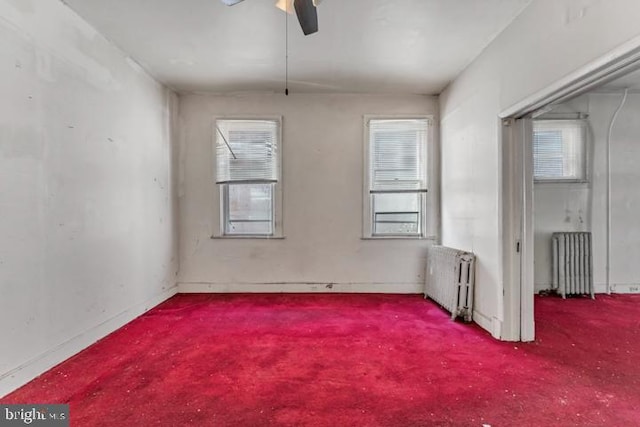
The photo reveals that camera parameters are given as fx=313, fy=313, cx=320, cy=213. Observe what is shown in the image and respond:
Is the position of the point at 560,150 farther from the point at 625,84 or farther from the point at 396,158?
the point at 396,158

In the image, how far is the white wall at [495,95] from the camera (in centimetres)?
179

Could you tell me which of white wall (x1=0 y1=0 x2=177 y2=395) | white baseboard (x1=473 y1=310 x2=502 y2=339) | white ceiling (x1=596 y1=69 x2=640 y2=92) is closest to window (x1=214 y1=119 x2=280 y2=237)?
white wall (x1=0 y1=0 x2=177 y2=395)

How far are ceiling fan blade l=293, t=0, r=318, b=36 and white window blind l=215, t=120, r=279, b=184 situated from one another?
2.28 meters

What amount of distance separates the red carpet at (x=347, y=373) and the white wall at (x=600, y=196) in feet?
3.93

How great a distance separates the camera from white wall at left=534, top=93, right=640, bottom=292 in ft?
14.0

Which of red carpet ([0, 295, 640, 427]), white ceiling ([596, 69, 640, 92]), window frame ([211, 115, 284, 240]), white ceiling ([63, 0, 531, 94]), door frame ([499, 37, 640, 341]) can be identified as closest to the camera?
red carpet ([0, 295, 640, 427])

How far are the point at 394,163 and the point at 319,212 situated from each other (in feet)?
4.06

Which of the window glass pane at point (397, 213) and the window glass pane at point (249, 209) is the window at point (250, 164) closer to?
the window glass pane at point (249, 209)

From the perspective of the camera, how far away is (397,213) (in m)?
4.38

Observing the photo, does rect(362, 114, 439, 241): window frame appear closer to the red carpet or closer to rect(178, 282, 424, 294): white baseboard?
rect(178, 282, 424, 294): white baseboard

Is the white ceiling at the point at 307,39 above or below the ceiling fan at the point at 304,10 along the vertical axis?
above

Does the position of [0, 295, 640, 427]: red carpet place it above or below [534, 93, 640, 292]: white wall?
below

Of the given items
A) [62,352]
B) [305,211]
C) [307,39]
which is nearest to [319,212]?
[305,211]

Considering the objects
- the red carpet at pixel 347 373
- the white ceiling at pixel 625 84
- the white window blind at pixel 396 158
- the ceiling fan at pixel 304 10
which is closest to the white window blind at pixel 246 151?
the white window blind at pixel 396 158
